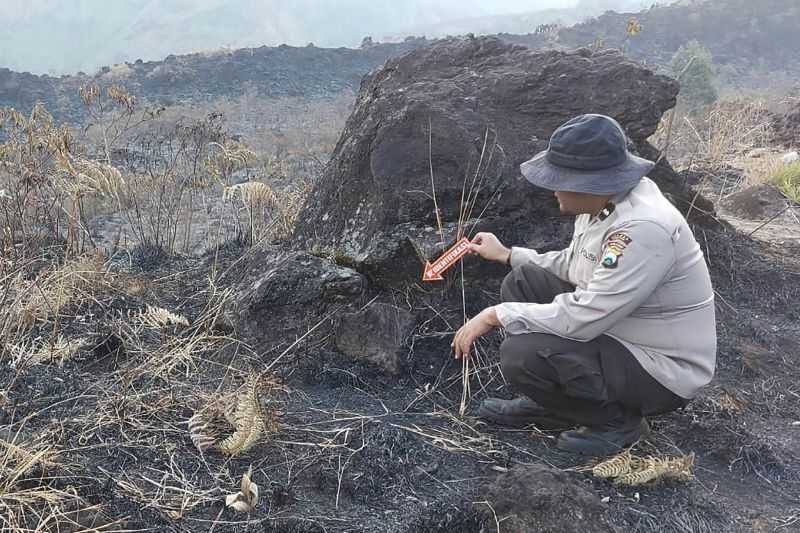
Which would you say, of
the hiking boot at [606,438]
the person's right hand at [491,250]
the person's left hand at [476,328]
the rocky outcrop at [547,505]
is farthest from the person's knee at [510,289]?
the rocky outcrop at [547,505]

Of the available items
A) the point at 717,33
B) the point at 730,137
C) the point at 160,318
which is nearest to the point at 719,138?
the point at 730,137

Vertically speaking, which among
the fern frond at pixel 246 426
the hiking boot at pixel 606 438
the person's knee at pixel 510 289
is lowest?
the hiking boot at pixel 606 438

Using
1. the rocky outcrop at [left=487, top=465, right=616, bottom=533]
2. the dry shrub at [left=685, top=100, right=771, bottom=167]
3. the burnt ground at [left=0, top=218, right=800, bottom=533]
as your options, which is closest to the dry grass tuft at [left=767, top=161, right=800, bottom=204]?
the dry shrub at [left=685, top=100, right=771, bottom=167]

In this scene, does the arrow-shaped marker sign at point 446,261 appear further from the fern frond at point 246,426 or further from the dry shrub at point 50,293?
the dry shrub at point 50,293

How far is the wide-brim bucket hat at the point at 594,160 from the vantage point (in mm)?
2381

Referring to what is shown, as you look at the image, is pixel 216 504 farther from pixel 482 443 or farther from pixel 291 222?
pixel 291 222

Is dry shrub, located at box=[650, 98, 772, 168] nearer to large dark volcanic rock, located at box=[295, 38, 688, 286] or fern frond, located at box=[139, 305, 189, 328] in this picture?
large dark volcanic rock, located at box=[295, 38, 688, 286]

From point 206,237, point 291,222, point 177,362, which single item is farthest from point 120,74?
point 177,362

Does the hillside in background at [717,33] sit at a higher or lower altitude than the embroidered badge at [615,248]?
higher

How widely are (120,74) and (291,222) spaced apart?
68.0 ft

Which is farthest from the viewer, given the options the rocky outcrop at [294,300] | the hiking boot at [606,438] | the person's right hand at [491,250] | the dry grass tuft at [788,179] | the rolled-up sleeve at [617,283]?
the dry grass tuft at [788,179]

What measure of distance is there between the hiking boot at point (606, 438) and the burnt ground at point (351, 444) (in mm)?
71

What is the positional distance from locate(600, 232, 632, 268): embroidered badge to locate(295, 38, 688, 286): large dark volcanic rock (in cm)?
A: 137

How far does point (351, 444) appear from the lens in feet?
9.04
